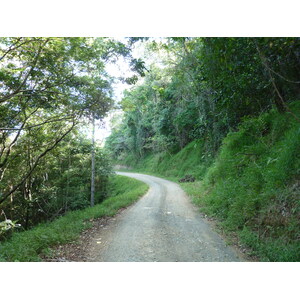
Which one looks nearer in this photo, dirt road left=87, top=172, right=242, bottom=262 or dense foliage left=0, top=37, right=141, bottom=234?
dirt road left=87, top=172, right=242, bottom=262

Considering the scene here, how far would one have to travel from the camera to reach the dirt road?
2723 mm

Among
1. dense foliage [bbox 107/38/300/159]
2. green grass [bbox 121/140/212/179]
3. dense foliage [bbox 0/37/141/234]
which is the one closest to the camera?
dense foliage [bbox 107/38/300/159]

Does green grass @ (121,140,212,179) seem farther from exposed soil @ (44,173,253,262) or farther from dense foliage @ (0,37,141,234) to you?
dense foliage @ (0,37,141,234)

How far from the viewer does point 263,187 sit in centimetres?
368

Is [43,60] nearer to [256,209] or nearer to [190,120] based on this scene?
[256,209]

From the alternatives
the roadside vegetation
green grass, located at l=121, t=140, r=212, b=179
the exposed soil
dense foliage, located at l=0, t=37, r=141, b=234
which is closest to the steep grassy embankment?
the roadside vegetation

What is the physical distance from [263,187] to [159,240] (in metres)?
2.18

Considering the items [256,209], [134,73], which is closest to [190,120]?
[134,73]

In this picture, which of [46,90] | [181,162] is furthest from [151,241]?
[181,162]

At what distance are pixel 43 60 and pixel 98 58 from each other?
0.99 metres

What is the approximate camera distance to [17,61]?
11.2 feet

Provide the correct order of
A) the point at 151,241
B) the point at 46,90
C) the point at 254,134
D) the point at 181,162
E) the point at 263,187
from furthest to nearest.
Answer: the point at 181,162, the point at 254,134, the point at 46,90, the point at 263,187, the point at 151,241

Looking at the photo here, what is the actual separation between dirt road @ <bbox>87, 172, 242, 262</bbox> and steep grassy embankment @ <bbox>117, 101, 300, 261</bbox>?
485mm

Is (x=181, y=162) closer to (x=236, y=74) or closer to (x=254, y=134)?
(x=254, y=134)
